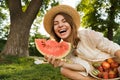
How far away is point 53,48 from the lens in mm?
4473

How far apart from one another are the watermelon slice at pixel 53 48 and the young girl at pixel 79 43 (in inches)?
6.0

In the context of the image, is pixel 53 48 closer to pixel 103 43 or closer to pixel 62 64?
pixel 62 64

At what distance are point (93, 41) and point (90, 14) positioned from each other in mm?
24269

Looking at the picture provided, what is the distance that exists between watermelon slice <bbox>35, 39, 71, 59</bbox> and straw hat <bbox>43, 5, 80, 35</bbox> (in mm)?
297

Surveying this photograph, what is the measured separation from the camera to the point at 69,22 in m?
4.61

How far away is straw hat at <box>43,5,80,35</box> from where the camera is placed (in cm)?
471

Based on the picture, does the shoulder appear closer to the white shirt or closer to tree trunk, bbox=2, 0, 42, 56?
the white shirt

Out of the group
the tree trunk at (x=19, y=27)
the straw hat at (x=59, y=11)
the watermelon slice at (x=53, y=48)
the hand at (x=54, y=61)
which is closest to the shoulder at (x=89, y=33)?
the straw hat at (x=59, y=11)

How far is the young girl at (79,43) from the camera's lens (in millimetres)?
4633

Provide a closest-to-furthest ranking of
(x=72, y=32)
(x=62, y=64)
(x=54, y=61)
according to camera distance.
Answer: (x=54, y=61)
(x=62, y=64)
(x=72, y=32)

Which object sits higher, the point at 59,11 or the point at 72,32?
the point at 59,11

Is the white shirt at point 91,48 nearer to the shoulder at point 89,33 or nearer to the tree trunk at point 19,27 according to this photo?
the shoulder at point 89,33

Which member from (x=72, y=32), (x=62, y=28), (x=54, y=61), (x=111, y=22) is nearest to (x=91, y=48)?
(x=72, y=32)

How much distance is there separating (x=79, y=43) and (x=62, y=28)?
1.18 ft
